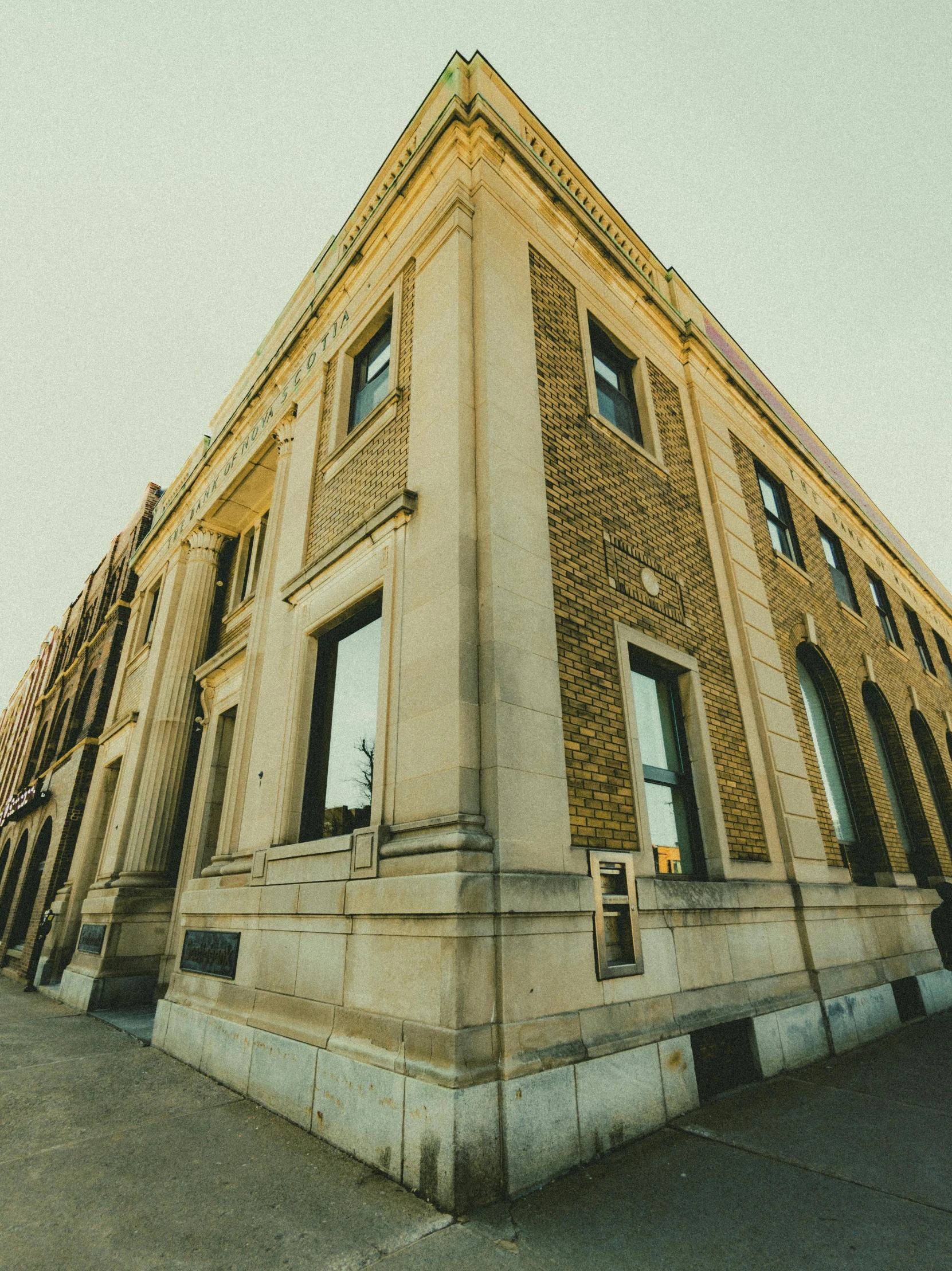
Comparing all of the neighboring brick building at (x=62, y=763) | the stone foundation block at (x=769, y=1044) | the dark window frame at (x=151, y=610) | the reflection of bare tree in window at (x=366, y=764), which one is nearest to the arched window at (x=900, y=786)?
the stone foundation block at (x=769, y=1044)

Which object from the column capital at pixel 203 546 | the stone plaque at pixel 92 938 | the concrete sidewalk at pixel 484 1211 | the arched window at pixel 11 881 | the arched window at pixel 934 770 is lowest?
the concrete sidewalk at pixel 484 1211

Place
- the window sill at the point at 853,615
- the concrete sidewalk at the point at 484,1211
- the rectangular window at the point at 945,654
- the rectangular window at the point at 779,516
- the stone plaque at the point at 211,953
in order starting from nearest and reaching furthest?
the concrete sidewalk at the point at 484,1211
the stone plaque at the point at 211,953
the rectangular window at the point at 779,516
the window sill at the point at 853,615
the rectangular window at the point at 945,654

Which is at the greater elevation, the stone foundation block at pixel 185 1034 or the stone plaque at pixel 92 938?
the stone plaque at pixel 92 938

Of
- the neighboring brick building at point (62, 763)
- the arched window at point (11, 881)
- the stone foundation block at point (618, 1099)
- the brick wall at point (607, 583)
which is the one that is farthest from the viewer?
the arched window at point (11, 881)

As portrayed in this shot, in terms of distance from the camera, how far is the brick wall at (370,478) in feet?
20.3

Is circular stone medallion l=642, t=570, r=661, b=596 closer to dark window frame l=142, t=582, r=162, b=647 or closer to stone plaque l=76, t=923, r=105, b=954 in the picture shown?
stone plaque l=76, t=923, r=105, b=954

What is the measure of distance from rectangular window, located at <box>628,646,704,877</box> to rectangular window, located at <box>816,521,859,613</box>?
26.3 ft

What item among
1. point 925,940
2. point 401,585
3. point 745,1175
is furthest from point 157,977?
point 925,940

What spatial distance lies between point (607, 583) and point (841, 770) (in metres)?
6.23

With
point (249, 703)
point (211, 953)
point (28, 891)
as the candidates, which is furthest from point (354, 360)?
point (28, 891)

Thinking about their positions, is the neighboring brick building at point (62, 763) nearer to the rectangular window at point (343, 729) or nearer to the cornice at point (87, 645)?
the cornice at point (87, 645)

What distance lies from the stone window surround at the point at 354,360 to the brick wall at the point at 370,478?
0.28ft

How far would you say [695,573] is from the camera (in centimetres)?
763

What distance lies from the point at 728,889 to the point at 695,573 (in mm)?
3732
